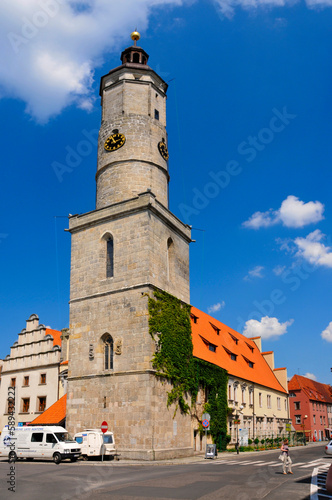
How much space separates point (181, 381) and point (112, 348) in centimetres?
471

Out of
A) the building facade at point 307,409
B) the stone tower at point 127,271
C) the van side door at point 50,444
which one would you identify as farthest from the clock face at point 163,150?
the building facade at point 307,409

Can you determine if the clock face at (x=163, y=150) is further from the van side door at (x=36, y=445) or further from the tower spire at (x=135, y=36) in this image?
the van side door at (x=36, y=445)

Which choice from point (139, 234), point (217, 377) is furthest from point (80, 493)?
point (217, 377)

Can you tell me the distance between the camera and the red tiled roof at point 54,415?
3209 cm

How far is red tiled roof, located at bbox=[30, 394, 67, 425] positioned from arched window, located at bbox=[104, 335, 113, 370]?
6526mm

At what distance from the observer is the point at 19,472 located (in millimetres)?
18812

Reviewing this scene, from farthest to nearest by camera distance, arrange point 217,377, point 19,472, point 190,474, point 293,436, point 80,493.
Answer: point 293,436
point 217,377
point 19,472
point 190,474
point 80,493

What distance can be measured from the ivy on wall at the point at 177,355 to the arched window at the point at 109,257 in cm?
367

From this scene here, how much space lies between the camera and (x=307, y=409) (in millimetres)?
74625

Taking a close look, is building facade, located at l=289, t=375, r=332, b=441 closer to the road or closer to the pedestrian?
the pedestrian

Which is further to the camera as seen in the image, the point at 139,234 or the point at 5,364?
the point at 5,364

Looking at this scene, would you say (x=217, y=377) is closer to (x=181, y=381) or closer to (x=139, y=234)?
(x=181, y=381)

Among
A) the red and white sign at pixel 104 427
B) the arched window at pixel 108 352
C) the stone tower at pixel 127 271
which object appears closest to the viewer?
the red and white sign at pixel 104 427

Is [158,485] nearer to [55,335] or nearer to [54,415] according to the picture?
[54,415]
